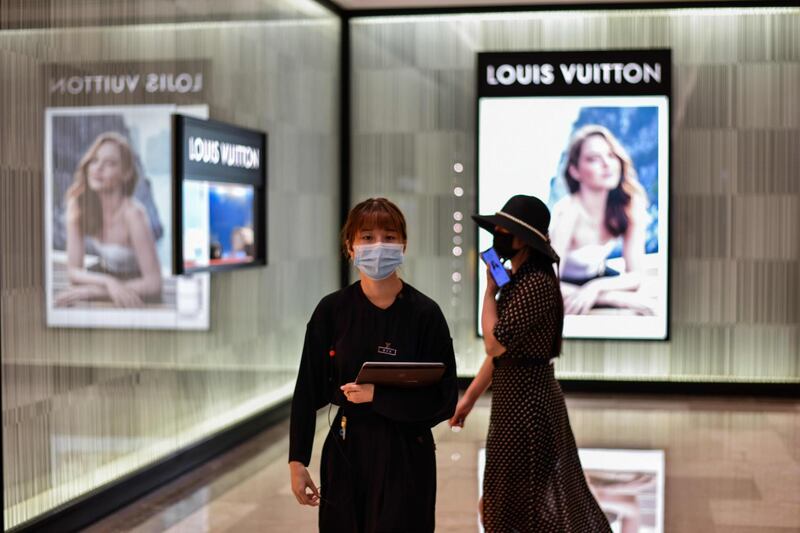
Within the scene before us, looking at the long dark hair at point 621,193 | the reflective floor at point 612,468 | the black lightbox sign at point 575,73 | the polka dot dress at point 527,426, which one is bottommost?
the reflective floor at point 612,468

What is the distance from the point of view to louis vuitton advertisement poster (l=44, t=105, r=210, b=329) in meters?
5.31

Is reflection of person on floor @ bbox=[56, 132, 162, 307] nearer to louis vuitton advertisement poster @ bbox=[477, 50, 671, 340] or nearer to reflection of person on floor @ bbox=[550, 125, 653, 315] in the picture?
louis vuitton advertisement poster @ bbox=[477, 50, 671, 340]

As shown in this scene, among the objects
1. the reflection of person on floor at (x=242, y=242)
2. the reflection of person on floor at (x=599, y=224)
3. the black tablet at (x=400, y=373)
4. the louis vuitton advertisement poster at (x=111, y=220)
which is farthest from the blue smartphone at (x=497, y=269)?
the reflection of person on floor at (x=599, y=224)

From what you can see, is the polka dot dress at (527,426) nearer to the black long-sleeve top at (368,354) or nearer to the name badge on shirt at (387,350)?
the black long-sleeve top at (368,354)

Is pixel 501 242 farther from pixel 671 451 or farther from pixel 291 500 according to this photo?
Answer: pixel 671 451

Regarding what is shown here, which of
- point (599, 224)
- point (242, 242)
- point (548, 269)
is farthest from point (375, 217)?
point (599, 224)

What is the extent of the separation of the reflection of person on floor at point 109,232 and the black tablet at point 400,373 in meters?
2.70

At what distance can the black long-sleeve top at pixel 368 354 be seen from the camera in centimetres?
314

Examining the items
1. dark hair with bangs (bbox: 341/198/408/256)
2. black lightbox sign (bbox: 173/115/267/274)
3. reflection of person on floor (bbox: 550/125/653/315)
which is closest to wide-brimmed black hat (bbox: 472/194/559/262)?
dark hair with bangs (bbox: 341/198/408/256)

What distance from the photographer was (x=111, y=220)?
5801mm

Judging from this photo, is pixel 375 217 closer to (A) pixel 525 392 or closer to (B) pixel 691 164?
(A) pixel 525 392

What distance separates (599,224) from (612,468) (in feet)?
11.1

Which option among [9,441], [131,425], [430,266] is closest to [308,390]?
[9,441]

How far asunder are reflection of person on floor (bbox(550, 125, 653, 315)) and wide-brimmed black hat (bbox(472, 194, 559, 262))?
19.6 ft
